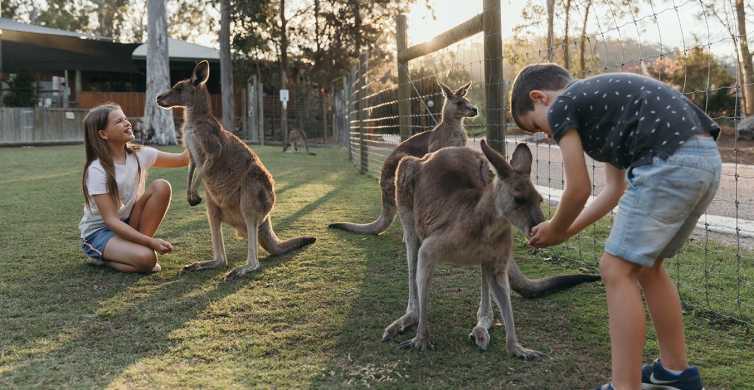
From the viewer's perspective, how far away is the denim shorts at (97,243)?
3.84m

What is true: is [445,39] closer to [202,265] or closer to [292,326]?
[202,265]

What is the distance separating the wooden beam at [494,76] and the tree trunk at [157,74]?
1532 cm

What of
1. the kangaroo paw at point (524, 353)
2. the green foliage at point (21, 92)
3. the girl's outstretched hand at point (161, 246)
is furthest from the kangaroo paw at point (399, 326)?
the green foliage at point (21, 92)

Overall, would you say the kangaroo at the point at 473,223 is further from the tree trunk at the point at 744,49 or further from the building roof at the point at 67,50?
the building roof at the point at 67,50

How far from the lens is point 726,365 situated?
2406 mm

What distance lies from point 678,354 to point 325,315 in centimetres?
146

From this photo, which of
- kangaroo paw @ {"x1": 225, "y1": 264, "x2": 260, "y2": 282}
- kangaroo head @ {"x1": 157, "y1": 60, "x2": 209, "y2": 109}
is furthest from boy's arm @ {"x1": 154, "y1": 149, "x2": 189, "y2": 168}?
kangaroo paw @ {"x1": 225, "y1": 264, "x2": 260, "y2": 282}

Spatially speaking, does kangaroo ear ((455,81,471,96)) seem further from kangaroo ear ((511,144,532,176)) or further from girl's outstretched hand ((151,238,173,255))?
kangaroo ear ((511,144,532,176))

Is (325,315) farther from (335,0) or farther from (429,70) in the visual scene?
(335,0)

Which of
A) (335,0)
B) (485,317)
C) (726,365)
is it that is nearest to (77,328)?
(485,317)

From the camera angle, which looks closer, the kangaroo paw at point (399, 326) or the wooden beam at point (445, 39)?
the kangaroo paw at point (399, 326)

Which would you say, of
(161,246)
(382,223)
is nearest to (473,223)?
(161,246)

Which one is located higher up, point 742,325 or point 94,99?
point 94,99

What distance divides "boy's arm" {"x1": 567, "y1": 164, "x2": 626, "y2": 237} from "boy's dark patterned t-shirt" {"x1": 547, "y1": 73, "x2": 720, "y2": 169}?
154 millimetres
